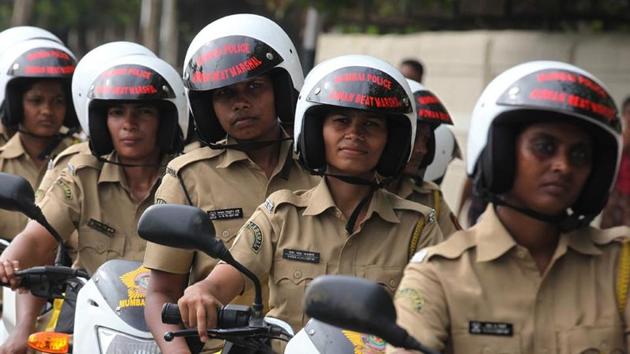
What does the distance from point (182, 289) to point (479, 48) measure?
1028 cm

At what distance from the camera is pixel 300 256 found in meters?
5.12

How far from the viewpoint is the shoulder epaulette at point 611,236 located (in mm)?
4070

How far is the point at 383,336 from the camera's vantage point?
3.51 metres

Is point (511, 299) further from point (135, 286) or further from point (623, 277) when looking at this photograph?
point (135, 286)

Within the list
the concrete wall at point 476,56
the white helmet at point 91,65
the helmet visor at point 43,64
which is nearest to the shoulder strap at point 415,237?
the white helmet at point 91,65

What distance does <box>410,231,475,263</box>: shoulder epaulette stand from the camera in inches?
159

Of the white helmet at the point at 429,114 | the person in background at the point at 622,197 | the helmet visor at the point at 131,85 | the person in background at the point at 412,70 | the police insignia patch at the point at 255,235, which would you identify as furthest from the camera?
the person in background at the point at 412,70

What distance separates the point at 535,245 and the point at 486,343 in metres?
0.36

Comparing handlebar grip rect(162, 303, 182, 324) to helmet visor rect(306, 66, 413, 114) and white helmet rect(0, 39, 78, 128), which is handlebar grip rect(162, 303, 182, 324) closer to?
helmet visor rect(306, 66, 413, 114)

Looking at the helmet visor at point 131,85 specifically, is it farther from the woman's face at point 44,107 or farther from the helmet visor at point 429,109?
the woman's face at point 44,107

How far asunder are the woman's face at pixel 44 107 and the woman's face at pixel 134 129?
187cm

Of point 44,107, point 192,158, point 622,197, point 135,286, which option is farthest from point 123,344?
point 622,197

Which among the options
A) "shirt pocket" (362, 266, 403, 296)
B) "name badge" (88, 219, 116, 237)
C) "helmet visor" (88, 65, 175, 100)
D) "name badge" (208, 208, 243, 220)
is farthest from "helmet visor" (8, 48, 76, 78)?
"shirt pocket" (362, 266, 403, 296)

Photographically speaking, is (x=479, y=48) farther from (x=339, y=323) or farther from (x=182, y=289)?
(x=339, y=323)
